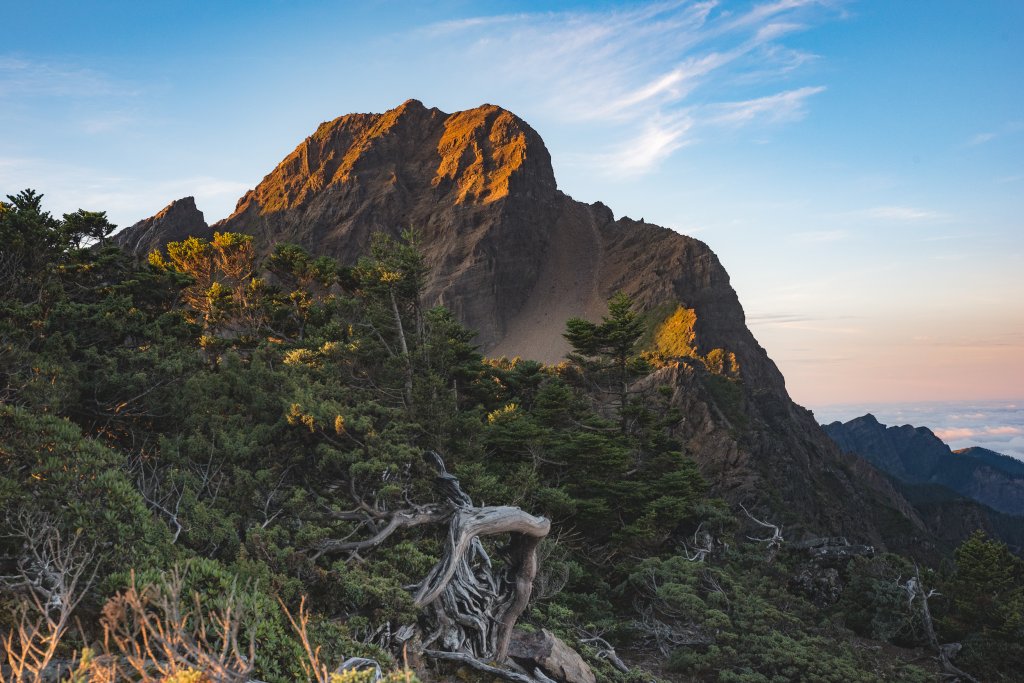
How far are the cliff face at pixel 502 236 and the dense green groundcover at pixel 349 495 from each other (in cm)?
5685

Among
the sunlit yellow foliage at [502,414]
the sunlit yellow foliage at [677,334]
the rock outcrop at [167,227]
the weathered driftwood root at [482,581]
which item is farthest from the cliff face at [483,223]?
the weathered driftwood root at [482,581]

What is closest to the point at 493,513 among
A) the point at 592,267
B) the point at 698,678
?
the point at 698,678

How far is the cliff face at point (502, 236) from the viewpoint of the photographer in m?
97.2

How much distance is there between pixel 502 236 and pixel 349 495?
377 ft

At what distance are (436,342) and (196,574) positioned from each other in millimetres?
18800

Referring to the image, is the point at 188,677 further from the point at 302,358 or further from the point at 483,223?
the point at 483,223

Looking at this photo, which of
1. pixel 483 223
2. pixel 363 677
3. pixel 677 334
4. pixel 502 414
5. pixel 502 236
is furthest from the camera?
pixel 483 223

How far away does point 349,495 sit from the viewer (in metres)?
17.0

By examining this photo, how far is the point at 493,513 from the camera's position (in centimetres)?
1360

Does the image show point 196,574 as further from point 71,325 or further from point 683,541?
point 683,541

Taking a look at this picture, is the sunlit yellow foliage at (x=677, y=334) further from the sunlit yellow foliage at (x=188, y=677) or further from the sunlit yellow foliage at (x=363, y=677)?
the sunlit yellow foliage at (x=188, y=677)

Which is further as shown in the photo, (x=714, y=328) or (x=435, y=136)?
(x=435, y=136)

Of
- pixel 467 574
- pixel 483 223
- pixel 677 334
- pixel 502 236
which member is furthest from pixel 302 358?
pixel 483 223

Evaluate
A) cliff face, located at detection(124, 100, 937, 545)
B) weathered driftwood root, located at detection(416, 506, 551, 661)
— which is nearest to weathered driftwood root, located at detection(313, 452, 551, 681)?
weathered driftwood root, located at detection(416, 506, 551, 661)
